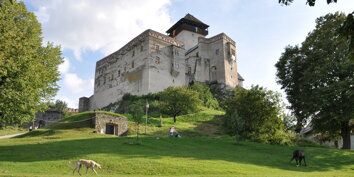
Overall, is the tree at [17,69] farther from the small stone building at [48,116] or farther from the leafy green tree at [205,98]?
the small stone building at [48,116]

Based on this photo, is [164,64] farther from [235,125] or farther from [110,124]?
[235,125]

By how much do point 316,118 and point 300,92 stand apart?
14.5ft

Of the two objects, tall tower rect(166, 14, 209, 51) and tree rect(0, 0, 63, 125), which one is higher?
tall tower rect(166, 14, 209, 51)

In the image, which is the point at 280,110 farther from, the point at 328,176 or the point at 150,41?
the point at 150,41

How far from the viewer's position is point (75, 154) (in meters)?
17.8

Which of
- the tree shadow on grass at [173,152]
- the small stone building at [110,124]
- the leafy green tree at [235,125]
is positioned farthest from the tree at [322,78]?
the small stone building at [110,124]

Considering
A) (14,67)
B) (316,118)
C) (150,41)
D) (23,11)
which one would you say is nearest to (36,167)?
(14,67)

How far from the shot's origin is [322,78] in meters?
29.5

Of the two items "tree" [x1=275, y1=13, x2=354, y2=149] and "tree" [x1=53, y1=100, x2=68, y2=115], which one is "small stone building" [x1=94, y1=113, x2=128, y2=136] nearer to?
"tree" [x1=275, y1=13, x2=354, y2=149]

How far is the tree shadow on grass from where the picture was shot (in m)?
18.0

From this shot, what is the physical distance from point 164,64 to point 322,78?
3954 cm

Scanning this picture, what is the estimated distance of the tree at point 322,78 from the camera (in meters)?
27.6

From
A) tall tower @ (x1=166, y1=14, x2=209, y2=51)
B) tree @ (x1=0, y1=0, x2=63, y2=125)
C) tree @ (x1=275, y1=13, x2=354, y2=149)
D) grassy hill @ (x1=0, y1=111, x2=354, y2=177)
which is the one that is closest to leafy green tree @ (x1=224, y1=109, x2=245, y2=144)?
grassy hill @ (x1=0, y1=111, x2=354, y2=177)

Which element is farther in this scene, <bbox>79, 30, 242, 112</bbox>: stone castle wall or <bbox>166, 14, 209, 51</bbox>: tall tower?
<bbox>166, 14, 209, 51</bbox>: tall tower
